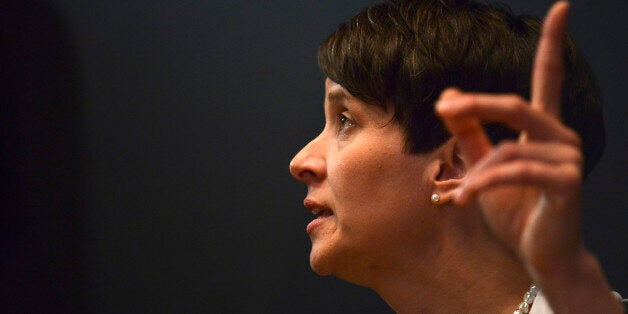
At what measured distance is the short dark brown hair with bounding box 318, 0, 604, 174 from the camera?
0.98 metres

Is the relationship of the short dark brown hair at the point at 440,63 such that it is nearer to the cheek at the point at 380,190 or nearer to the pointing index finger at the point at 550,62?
the cheek at the point at 380,190

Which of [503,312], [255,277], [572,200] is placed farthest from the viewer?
[255,277]

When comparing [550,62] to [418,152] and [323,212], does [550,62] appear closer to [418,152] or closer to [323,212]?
[418,152]

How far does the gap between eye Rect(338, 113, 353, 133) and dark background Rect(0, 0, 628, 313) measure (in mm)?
409

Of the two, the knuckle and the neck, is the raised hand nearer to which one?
the knuckle

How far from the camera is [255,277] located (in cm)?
149

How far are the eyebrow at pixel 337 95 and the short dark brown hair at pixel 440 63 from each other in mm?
15

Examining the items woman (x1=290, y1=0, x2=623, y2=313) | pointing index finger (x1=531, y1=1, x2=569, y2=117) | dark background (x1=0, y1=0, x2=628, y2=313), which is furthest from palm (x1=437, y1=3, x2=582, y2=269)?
dark background (x1=0, y1=0, x2=628, y2=313)

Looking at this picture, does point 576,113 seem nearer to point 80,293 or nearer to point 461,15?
point 461,15

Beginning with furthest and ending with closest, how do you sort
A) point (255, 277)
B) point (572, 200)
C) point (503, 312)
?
point (255, 277) → point (503, 312) → point (572, 200)

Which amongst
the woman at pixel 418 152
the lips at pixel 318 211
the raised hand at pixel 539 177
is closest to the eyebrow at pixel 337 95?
the woman at pixel 418 152

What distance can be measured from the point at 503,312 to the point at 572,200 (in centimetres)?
40

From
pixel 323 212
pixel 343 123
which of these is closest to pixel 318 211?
pixel 323 212

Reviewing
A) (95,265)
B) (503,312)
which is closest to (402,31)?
(503,312)
